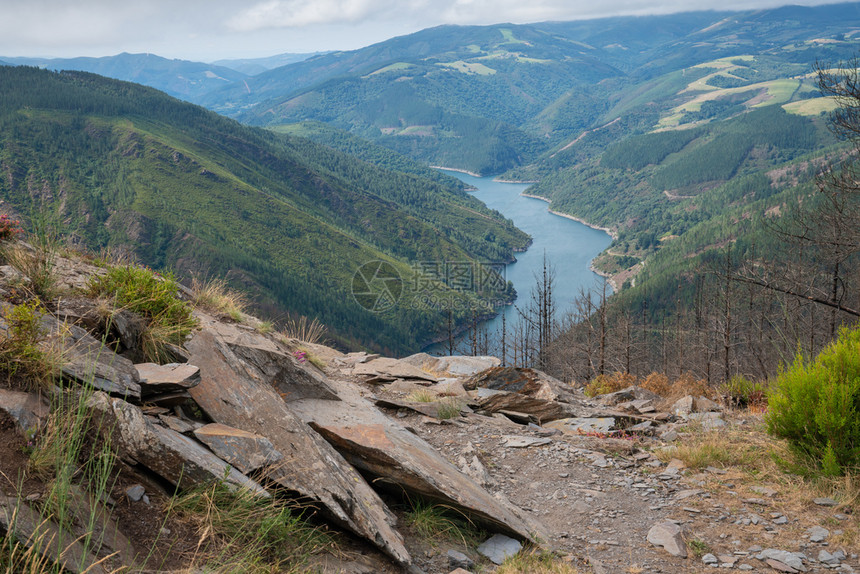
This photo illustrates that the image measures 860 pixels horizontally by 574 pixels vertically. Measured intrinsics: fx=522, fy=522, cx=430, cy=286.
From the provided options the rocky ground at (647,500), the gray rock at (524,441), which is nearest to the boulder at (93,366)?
the rocky ground at (647,500)

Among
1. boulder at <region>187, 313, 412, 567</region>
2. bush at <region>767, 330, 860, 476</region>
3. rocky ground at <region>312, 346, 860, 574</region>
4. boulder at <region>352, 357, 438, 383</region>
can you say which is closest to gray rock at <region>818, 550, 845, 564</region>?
rocky ground at <region>312, 346, 860, 574</region>

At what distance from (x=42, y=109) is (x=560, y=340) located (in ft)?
539

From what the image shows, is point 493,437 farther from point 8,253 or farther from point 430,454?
point 8,253

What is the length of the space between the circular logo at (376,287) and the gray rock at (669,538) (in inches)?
4593

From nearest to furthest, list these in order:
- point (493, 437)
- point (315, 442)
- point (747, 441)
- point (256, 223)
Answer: point (315, 442) < point (747, 441) < point (493, 437) < point (256, 223)

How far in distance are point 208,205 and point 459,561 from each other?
138576mm

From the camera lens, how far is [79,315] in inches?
216

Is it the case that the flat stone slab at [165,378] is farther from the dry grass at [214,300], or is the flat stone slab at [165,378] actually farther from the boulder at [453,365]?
the boulder at [453,365]

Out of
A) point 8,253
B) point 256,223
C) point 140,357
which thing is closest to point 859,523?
point 140,357

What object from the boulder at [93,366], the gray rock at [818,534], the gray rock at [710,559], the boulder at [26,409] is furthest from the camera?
the gray rock at [818,534]

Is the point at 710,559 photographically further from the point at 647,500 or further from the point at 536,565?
the point at 536,565

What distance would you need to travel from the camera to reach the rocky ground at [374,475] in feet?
12.4

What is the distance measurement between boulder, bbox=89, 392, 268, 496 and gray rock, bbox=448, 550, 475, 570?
1.95 metres

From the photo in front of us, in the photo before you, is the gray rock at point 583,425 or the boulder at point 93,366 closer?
the boulder at point 93,366
